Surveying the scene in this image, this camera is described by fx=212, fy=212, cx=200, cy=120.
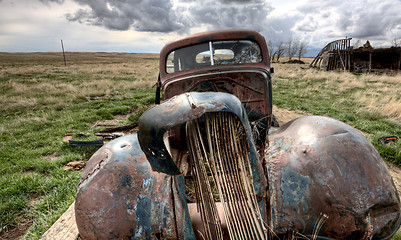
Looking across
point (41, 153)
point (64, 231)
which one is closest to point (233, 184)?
point (64, 231)

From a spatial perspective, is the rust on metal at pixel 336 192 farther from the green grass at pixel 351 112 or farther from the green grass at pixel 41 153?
the green grass at pixel 351 112

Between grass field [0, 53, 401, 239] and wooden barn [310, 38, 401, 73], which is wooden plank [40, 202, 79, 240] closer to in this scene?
grass field [0, 53, 401, 239]

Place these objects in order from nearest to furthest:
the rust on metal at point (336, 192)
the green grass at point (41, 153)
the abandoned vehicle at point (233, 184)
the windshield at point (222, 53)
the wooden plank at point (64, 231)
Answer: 1. the abandoned vehicle at point (233, 184)
2. the rust on metal at point (336, 192)
3. the wooden plank at point (64, 231)
4. the green grass at point (41, 153)
5. the windshield at point (222, 53)

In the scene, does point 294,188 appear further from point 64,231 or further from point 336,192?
point 64,231

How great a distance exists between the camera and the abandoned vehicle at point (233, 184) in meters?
1.19

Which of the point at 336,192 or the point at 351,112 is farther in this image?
the point at 351,112

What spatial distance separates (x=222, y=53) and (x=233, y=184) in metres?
2.42

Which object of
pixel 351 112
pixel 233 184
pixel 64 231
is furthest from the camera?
pixel 351 112

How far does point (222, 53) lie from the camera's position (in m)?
3.24

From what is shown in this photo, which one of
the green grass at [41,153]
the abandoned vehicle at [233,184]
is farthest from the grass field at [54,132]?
the abandoned vehicle at [233,184]

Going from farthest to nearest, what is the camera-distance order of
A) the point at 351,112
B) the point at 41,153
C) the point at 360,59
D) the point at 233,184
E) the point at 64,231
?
the point at 360,59 → the point at 351,112 → the point at 41,153 → the point at 64,231 → the point at 233,184

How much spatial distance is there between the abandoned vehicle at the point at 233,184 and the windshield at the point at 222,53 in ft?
5.92

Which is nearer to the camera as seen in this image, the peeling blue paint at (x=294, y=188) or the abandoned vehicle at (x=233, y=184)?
the abandoned vehicle at (x=233, y=184)

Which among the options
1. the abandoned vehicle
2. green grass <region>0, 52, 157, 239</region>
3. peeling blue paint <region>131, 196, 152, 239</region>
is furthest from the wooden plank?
peeling blue paint <region>131, 196, 152, 239</region>
